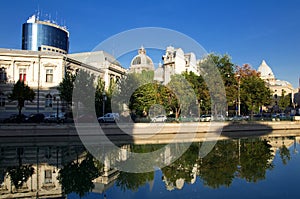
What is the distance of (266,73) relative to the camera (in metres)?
115

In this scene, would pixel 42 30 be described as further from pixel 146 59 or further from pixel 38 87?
pixel 38 87

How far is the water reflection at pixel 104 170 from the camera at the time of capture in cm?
1417

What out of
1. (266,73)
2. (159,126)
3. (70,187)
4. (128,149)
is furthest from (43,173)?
(266,73)

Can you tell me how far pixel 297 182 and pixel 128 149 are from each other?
1485 cm

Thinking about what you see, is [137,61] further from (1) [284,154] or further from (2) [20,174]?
(2) [20,174]

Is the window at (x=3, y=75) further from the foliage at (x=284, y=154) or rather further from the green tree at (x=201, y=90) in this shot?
the foliage at (x=284, y=154)

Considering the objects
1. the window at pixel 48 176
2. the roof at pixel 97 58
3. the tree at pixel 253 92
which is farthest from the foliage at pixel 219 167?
the roof at pixel 97 58

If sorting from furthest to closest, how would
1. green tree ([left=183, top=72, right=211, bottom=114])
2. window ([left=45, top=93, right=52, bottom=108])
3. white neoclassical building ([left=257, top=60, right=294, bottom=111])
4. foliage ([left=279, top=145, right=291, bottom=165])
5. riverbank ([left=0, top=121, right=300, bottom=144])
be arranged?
white neoclassical building ([left=257, top=60, right=294, bottom=111]) → window ([left=45, top=93, right=52, bottom=108]) → green tree ([left=183, top=72, right=211, bottom=114]) → riverbank ([left=0, top=121, right=300, bottom=144]) → foliage ([left=279, top=145, right=291, bottom=165])

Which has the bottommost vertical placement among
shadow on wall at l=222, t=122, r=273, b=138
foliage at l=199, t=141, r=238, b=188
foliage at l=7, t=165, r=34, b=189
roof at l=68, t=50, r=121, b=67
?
foliage at l=7, t=165, r=34, b=189

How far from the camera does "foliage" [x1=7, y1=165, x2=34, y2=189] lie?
15098 millimetres

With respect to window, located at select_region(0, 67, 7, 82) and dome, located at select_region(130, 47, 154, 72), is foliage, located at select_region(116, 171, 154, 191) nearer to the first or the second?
window, located at select_region(0, 67, 7, 82)

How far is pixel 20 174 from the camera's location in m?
17.0

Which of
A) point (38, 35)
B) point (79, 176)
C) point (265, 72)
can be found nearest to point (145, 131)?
point (79, 176)

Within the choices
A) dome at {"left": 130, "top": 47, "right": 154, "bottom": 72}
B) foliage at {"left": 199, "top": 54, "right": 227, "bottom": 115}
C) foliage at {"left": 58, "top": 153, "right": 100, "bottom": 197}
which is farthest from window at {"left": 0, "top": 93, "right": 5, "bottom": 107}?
dome at {"left": 130, "top": 47, "right": 154, "bottom": 72}
